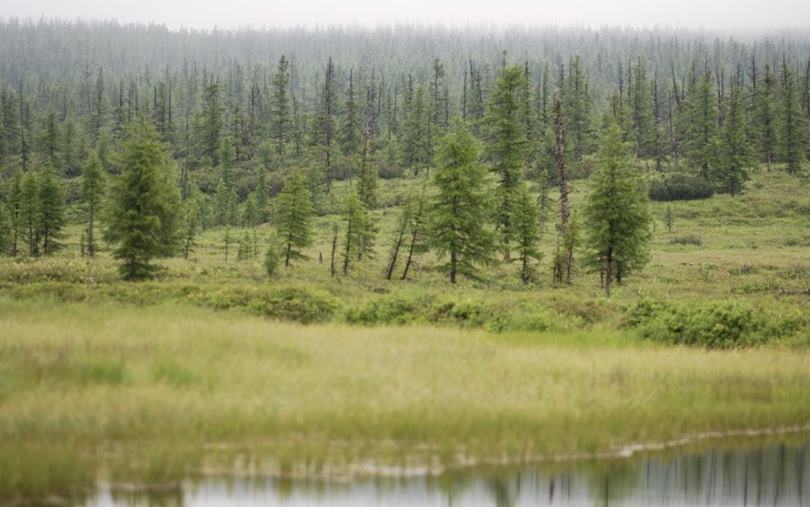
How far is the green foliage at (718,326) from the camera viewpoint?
19.8 meters

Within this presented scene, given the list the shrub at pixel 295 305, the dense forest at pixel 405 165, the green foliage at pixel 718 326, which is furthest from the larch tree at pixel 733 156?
the shrub at pixel 295 305

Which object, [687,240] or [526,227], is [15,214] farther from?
[687,240]

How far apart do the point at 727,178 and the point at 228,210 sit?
180ft

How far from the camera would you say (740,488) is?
1131 cm

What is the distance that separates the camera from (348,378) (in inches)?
542

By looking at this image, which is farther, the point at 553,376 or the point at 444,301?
the point at 444,301

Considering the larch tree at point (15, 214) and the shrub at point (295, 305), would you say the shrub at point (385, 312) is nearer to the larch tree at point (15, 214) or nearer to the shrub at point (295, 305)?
the shrub at point (295, 305)

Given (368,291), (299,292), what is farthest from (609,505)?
(368,291)

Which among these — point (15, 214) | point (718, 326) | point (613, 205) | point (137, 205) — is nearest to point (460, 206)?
point (613, 205)

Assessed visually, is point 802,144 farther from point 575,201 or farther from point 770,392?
point 770,392

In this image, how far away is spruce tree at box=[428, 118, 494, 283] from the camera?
38.6 m

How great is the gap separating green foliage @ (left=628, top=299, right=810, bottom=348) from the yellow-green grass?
4.17 ft

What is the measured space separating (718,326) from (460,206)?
2023 cm

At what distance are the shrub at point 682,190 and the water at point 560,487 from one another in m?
76.1
